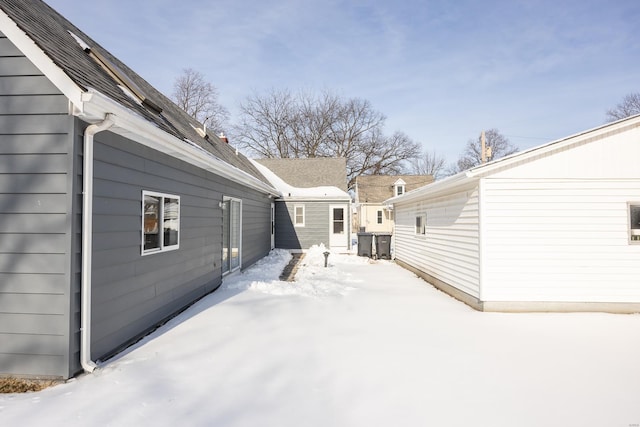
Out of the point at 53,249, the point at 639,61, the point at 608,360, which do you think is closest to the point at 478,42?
the point at 639,61

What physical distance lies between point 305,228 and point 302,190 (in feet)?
6.59

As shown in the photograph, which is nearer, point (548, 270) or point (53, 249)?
point (53, 249)

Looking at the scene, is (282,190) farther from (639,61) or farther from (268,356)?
(639,61)

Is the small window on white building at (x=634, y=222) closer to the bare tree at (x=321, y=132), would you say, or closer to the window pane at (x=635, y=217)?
the window pane at (x=635, y=217)

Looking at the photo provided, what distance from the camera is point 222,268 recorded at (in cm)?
762

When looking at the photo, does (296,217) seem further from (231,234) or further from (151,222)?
(151,222)

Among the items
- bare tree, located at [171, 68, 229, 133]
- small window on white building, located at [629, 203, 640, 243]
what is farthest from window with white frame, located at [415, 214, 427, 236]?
bare tree, located at [171, 68, 229, 133]

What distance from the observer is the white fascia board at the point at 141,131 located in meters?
2.95

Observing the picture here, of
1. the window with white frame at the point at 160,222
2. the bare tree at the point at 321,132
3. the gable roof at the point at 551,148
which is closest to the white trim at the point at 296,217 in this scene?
the window with white frame at the point at 160,222

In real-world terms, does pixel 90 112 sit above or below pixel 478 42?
below

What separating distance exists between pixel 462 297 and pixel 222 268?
5.34 metres

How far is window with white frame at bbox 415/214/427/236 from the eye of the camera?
8883mm

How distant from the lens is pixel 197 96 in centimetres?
2942

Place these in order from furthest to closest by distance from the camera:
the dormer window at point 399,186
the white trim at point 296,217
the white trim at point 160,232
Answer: the dormer window at point 399,186 → the white trim at point 296,217 → the white trim at point 160,232
